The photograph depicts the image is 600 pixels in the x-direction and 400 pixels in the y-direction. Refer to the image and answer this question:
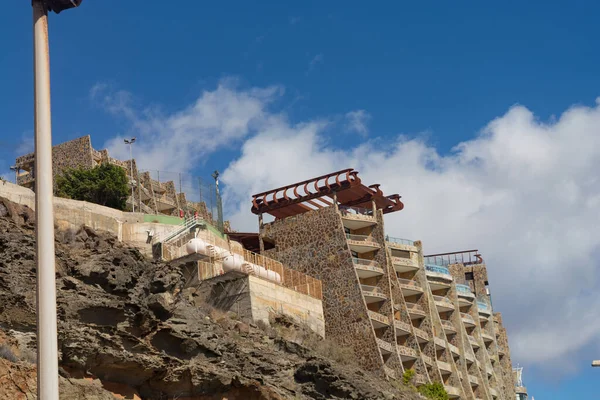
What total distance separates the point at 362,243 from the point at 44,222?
6195 cm

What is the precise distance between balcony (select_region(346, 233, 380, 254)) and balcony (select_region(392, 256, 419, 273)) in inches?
155

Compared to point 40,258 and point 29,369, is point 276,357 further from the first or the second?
point 40,258

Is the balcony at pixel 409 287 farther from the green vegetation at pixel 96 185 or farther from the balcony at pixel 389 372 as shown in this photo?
the green vegetation at pixel 96 185

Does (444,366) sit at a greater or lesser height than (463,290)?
lesser

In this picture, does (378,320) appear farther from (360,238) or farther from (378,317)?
(360,238)

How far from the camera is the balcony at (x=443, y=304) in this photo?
85.2 metres

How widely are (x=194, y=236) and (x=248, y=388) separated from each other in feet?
72.0

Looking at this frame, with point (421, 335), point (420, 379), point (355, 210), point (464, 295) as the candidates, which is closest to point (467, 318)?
point (464, 295)

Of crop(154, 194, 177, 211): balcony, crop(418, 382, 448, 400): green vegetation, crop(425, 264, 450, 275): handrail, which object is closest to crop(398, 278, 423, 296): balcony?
crop(425, 264, 450, 275): handrail

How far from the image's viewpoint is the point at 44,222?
43.9 ft

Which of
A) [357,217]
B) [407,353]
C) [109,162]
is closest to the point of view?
[407,353]

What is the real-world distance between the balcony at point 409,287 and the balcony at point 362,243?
489 centimetres

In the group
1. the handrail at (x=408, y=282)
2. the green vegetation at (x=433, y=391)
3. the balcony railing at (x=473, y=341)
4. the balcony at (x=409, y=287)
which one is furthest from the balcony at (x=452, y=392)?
the balcony railing at (x=473, y=341)

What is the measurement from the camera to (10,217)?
1887 inches
